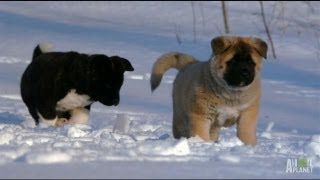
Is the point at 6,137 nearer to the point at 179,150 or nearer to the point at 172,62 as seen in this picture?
the point at 179,150

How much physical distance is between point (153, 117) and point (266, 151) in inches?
176

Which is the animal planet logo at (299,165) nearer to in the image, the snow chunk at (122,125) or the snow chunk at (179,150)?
the snow chunk at (179,150)

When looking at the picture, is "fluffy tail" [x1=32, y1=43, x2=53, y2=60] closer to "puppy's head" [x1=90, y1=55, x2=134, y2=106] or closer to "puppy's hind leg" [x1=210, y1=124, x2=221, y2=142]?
"puppy's head" [x1=90, y1=55, x2=134, y2=106]

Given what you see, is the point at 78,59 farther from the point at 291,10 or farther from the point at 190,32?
the point at 291,10

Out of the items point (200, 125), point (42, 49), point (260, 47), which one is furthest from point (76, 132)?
point (42, 49)

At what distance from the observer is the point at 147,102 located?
12906 mm

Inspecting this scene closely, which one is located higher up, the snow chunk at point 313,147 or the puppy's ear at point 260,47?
→ the puppy's ear at point 260,47

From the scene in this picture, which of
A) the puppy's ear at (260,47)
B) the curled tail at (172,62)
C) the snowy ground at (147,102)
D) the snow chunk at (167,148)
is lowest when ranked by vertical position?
the snowy ground at (147,102)

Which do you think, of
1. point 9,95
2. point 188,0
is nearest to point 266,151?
point 9,95

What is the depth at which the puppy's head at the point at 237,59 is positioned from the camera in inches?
298

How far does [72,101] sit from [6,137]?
239 cm

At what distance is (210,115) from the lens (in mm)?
7668

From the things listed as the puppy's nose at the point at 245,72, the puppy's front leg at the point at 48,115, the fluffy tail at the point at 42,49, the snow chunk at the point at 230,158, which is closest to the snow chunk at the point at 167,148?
the snow chunk at the point at 230,158

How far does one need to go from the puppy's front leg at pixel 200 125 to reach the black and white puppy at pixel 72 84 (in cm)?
208
